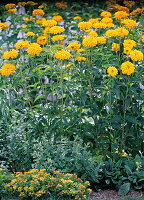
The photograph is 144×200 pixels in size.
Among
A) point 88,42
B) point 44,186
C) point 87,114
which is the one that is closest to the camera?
point 44,186

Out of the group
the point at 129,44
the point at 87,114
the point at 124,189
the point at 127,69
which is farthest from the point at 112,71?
the point at 124,189

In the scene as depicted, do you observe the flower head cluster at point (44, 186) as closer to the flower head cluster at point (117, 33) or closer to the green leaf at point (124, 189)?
the green leaf at point (124, 189)

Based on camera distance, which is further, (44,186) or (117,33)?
(117,33)

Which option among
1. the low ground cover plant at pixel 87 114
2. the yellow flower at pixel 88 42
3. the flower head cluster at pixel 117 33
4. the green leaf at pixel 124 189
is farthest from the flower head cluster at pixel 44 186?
the flower head cluster at pixel 117 33

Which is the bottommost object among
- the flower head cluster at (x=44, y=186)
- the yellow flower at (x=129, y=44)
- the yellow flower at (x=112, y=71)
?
the flower head cluster at (x=44, y=186)

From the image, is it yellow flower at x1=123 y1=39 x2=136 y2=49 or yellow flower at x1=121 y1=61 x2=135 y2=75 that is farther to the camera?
yellow flower at x1=123 y1=39 x2=136 y2=49

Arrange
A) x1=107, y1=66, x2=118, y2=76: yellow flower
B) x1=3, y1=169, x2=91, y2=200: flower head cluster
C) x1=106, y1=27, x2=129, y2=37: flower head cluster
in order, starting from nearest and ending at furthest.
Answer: x1=3, y1=169, x2=91, y2=200: flower head cluster, x1=107, y1=66, x2=118, y2=76: yellow flower, x1=106, y1=27, x2=129, y2=37: flower head cluster

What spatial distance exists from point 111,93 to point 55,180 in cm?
104

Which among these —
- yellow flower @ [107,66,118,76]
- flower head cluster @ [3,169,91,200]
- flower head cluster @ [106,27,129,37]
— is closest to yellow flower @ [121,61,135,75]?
yellow flower @ [107,66,118,76]

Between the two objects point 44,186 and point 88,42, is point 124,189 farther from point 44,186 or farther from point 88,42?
point 88,42

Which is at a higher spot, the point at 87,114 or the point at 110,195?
the point at 87,114

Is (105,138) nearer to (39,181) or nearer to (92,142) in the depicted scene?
(92,142)

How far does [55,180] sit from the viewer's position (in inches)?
115

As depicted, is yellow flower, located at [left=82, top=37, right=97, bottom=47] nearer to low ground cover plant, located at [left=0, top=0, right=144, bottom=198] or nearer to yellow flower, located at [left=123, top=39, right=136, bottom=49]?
low ground cover plant, located at [left=0, top=0, right=144, bottom=198]
